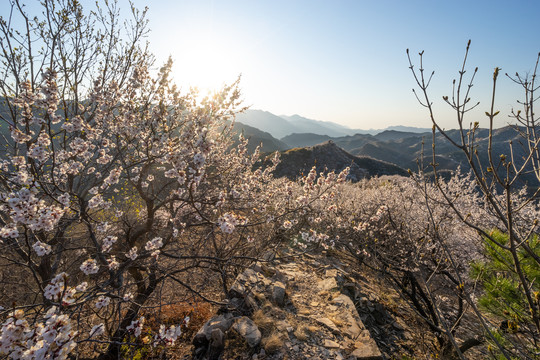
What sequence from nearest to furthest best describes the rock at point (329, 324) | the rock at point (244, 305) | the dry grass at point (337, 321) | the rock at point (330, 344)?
the rock at point (330, 344)
the rock at point (329, 324)
the rock at point (244, 305)
the dry grass at point (337, 321)

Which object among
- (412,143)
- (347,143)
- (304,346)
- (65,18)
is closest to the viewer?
(304,346)

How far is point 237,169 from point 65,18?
607 cm

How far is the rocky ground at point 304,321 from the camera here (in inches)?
176

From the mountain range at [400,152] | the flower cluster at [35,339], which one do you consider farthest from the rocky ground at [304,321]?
the mountain range at [400,152]

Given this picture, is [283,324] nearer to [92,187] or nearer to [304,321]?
[304,321]

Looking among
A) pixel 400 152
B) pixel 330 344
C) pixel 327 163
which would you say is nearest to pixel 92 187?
pixel 330 344

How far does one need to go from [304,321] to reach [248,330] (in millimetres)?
1363

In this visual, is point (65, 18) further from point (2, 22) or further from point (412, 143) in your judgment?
point (412, 143)

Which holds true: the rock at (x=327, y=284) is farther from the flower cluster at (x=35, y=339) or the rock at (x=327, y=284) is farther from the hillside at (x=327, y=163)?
the hillside at (x=327, y=163)

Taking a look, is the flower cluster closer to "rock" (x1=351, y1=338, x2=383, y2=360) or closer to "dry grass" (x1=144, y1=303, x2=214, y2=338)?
"dry grass" (x1=144, y1=303, x2=214, y2=338)

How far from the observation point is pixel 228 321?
198 inches

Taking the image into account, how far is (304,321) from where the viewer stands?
5.29m

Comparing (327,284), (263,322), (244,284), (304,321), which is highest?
(244,284)

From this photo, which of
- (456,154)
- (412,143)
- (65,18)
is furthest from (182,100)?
(412,143)
